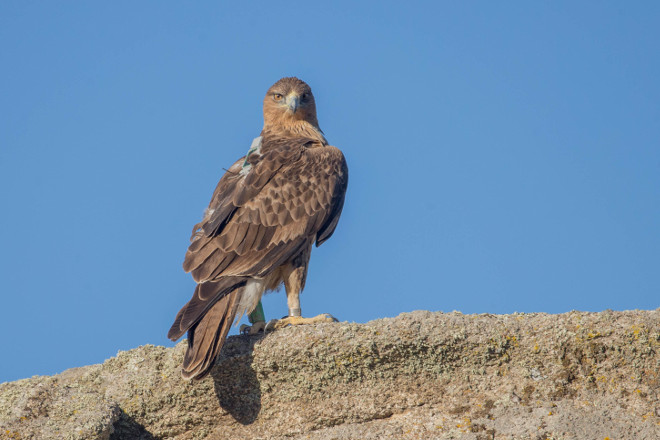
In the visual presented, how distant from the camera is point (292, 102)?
866cm

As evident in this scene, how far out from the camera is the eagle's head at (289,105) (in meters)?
8.73

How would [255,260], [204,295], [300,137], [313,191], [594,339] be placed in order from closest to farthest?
[594,339] < [204,295] < [255,260] < [313,191] < [300,137]

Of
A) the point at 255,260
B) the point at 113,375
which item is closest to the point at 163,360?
the point at 113,375

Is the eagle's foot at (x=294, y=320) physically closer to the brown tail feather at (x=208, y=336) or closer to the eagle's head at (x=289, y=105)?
the brown tail feather at (x=208, y=336)

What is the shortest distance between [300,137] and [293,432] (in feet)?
13.1

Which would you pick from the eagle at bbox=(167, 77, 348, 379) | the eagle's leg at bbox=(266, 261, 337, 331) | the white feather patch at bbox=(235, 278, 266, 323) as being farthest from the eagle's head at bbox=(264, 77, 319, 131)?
the white feather patch at bbox=(235, 278, 266, 323)

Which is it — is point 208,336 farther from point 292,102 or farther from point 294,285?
point 292,102

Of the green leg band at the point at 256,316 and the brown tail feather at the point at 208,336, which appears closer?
the brown tail feather at the point at 208,336

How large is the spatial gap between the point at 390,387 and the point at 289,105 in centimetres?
438

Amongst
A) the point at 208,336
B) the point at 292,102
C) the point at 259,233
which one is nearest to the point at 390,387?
the point at 208,336

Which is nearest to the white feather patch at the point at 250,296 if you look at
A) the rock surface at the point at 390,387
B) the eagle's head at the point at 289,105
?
the rock surface at the point at 390,387

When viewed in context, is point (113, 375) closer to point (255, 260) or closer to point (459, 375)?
point (255, 260)

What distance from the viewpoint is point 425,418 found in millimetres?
4836

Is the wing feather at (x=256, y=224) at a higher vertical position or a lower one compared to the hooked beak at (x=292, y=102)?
lower
